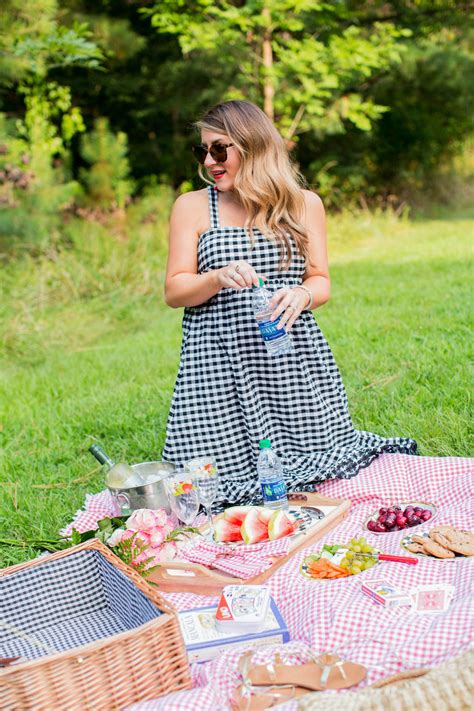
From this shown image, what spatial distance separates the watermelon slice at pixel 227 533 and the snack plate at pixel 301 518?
1 cm

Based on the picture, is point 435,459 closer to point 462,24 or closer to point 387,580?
point 387,580

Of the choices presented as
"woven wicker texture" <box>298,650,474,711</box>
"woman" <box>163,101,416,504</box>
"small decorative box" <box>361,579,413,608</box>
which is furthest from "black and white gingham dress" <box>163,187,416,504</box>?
"woven wicker texture" <box>298,650,474,711</box>

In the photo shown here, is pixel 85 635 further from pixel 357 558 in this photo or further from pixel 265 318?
pixel 265 318

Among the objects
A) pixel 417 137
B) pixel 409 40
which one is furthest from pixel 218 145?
pixel 417 137

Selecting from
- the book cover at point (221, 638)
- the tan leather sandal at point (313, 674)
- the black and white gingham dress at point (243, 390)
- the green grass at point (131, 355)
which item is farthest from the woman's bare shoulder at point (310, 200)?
the tan leather sandal at point (313, 674)

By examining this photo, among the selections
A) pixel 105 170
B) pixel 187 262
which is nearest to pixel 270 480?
pixel 187 262

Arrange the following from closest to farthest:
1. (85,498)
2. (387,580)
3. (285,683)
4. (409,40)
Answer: (285,683) < (387,580) < (85,498) < (409,40)

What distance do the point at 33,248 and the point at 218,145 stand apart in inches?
264

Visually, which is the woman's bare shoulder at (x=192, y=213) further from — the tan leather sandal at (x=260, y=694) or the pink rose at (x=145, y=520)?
the tan leather sandal at (x=260, y=694)

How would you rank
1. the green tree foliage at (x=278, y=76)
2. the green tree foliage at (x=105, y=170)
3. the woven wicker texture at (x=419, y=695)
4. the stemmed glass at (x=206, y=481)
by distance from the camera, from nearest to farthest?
the woven wicker texture at (x=419, y=695), the stemmed glass at (x=206, y=481), the green tree foliage at (x=278, y=76), the green tree foliage at (x=105, y=170)

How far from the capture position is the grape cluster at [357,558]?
2846 millimetres

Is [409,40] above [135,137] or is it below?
above

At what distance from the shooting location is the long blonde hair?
3.68 metres

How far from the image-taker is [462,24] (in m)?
15.6
